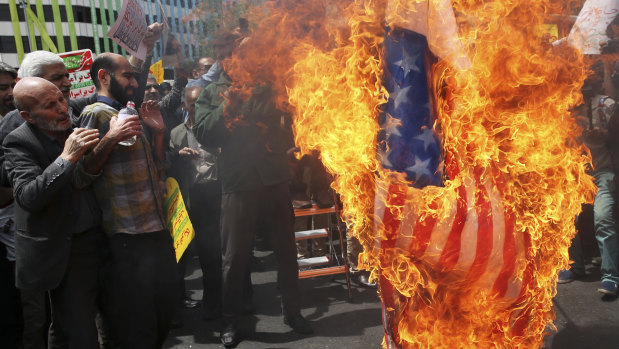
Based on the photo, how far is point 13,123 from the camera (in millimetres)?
3742

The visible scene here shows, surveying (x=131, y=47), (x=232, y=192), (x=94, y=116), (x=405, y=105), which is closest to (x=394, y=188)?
(x=405, y=105)

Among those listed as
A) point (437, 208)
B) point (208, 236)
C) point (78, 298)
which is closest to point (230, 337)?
point (208, 236)

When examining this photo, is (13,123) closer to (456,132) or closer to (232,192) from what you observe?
(232,192)

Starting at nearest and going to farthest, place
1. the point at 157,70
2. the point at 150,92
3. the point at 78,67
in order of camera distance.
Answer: the point at 150,92 → the point at 78,67 → the point at 157,70

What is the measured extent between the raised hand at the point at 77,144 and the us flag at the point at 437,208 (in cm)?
186

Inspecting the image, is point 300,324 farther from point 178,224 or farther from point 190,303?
point 178,224

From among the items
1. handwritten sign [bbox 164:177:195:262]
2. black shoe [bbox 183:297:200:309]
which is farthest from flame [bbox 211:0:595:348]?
black shoe [bbox 183:297:200:309]

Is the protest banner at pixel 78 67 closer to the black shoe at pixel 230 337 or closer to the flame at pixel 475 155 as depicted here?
the black shoe at pixel 230 337

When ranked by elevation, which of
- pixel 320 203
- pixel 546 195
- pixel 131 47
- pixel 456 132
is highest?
pixel 131 47

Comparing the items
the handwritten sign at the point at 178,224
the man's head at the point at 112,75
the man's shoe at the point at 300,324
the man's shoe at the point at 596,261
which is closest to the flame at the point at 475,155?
the handwritten sign at the point at 178,224

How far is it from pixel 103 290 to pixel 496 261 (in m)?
2.60

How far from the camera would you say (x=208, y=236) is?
5535 millimetres

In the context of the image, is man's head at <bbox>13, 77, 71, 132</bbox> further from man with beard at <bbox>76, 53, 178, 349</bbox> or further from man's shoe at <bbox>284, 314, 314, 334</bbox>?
man's shoe at <bbox>284, 314, 314, 334</bbox>

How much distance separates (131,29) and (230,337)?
10.2 feet
